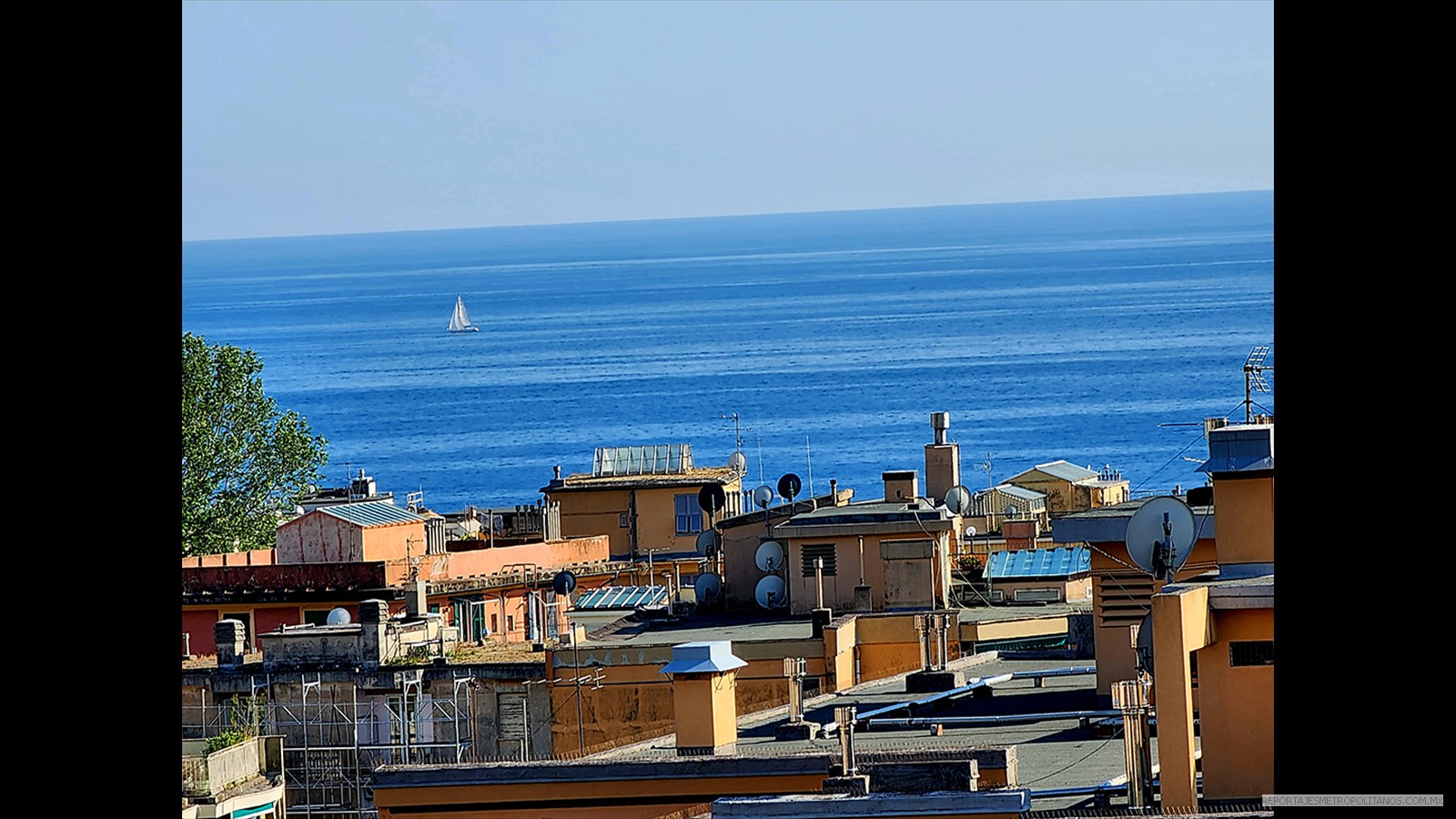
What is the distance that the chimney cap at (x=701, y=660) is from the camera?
44.0 ft

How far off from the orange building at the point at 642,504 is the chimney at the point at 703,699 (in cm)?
2440

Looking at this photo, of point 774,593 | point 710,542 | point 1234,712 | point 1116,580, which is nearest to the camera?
point 1234,712

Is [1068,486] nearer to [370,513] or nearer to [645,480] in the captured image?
[645,480]

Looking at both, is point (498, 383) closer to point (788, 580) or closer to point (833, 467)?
point (833, 467)

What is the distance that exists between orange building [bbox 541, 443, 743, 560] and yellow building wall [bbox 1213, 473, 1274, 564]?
26.8 m

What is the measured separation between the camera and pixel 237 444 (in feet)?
176

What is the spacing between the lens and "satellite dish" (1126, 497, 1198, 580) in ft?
35.2

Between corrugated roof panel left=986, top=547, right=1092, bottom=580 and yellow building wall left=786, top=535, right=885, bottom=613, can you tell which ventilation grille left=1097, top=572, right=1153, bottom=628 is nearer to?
yellow building wall left=786, top=535, right=885, bottom=613

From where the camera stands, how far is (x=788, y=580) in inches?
960

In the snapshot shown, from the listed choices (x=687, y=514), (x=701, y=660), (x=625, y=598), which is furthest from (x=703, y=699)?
(x=687, y=514)

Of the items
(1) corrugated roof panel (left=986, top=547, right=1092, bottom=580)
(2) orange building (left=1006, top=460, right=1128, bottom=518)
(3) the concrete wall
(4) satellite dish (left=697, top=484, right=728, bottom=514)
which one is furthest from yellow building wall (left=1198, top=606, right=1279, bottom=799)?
(2) orange building (left=1006, top=460, right=1128, bottom=518)

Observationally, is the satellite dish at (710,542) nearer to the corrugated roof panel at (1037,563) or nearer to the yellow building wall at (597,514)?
the corrugated roof panel at (1037,563)

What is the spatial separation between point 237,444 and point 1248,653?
4599 cm
